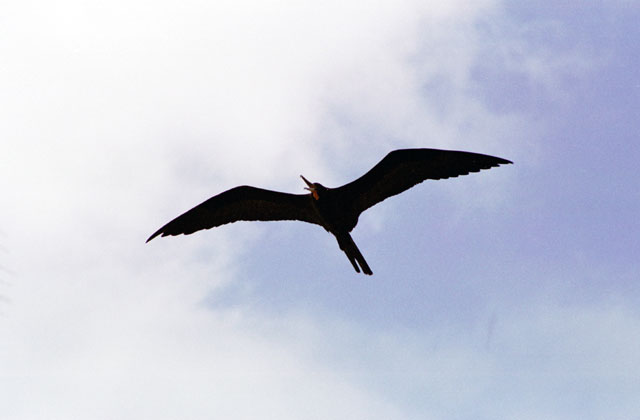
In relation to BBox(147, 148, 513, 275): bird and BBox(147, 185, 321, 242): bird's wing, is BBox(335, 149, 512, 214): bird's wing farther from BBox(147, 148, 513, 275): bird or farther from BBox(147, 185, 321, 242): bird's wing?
BBox(147, 185, 321, 242): bird's wing

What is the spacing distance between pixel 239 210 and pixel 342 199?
2.32 meters

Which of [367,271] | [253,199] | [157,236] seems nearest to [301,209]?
[253,199]

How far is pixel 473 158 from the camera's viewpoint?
48.2ft

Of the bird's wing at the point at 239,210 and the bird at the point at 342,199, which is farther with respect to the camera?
the bird's wing at the point at 239,210

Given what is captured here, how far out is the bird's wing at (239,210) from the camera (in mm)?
16188

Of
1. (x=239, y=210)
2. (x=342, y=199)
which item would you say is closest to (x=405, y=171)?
(x=342, y=199)

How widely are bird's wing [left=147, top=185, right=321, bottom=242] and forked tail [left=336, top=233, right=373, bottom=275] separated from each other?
1.10 m

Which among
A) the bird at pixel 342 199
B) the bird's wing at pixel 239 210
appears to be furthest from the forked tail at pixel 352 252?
the bird's wing at pixel 239 210

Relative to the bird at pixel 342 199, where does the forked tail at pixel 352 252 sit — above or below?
below

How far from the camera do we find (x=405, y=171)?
49.8 ft

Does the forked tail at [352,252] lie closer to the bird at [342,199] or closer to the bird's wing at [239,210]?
the bird at [342,199]

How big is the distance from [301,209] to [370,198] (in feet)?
5.01

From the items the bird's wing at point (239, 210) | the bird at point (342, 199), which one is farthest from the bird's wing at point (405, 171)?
the bird's wing at point (239, 210)

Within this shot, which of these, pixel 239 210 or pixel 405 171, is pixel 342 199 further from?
pixel 239 210
